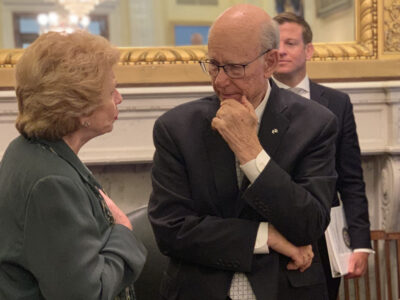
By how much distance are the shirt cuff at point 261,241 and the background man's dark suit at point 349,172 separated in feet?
3.57

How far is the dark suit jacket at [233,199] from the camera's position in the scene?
1827 mm

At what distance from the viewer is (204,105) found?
79.8 inches

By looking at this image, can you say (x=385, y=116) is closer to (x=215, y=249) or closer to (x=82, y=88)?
(x=215, y=249)

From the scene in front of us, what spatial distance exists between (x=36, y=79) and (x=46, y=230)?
1.24 ft

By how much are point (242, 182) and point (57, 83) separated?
0.67 meters

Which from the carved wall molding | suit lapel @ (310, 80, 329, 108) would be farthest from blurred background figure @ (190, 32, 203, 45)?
the carved wall molding

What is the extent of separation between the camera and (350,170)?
114 inches

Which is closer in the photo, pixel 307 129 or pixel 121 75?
pixel 307 129

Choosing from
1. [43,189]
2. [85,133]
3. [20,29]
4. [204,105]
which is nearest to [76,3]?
[20,29]

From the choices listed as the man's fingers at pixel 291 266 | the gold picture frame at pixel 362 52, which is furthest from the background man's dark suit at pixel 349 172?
the man's fingers at pixel 291 266

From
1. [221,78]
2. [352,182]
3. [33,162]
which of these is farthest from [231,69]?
[352,182]

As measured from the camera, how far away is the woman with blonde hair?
1469 millimetres

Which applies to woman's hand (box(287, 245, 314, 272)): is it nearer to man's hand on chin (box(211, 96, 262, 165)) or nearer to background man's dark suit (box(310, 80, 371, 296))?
man's hand on chin (box(211, 96, 262, 165))

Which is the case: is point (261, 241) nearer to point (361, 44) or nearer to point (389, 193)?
point (389, 193)
